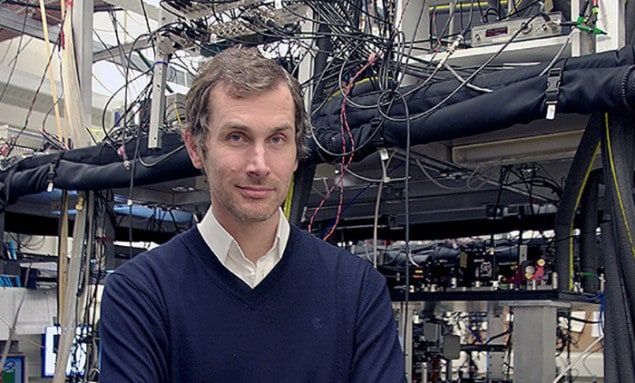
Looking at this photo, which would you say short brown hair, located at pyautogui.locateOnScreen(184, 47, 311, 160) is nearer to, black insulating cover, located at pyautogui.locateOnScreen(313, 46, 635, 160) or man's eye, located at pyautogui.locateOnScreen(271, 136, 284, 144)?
man's eye, located at pyautogui.locateOnScreen(271, 136, 284, 144)

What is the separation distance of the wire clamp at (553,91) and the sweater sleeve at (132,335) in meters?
0.91

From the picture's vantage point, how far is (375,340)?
1.22 metres

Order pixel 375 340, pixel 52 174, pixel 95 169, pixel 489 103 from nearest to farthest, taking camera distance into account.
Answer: pixel 375 340, pixel 489 103, pixel 95 169, pixel 52 174

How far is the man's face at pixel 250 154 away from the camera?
113 centimetres

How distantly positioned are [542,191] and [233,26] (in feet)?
5.18

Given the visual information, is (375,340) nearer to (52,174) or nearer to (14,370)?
(52,174)

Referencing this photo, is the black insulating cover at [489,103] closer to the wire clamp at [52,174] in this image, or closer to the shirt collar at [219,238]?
the shirt collar at [219,238]

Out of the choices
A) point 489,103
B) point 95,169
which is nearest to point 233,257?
point 489,103

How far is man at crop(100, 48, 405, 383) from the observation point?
1.13m

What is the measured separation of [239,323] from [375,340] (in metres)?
0.24

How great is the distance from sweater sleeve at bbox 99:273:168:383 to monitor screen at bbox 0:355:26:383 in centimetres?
261

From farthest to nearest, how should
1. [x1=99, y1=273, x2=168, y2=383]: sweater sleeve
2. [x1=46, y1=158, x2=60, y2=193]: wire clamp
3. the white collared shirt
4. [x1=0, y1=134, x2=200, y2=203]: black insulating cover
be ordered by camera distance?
[x1=46, y1=158, x2=60, y2=193]: wire clamp < [x1=0, y1=134, x2=200, y2=203]: black insulating cover < the white collared shirt < [x1=99, y1=273, x2=168, y2=383]: sweater sleeve

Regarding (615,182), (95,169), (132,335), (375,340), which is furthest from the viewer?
(95,169)

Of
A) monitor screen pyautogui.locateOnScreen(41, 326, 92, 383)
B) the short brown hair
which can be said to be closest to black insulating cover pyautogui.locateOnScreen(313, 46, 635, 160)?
the short brown hair
